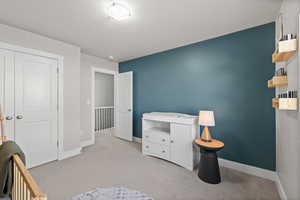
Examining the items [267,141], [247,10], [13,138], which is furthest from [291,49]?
→ [13,138]

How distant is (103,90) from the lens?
20.4 feet

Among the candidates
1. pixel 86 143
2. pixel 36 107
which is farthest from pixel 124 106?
pixel 36 107

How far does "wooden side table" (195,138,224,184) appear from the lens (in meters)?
1.95

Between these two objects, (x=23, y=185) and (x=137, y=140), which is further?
(x=137, y=140)

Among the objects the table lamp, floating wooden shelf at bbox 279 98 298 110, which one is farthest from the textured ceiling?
the table lamp

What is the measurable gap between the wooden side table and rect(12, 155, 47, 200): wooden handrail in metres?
1.98

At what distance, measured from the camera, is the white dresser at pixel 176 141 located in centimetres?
238

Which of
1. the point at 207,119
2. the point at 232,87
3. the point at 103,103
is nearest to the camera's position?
the point at 207,119

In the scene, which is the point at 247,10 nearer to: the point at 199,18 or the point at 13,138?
the point at 199,18

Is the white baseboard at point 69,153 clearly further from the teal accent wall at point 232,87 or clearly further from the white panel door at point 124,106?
the teal accent wall at point 232,87

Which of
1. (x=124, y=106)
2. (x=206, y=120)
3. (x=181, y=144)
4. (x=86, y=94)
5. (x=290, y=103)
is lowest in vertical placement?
(x=181, y=144)

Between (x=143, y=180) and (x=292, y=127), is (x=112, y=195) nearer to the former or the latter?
(x=143, y=180)

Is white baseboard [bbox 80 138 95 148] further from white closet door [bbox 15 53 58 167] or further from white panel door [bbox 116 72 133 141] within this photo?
white panel door [bbox 116 72 133 141]

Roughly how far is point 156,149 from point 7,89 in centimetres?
289
